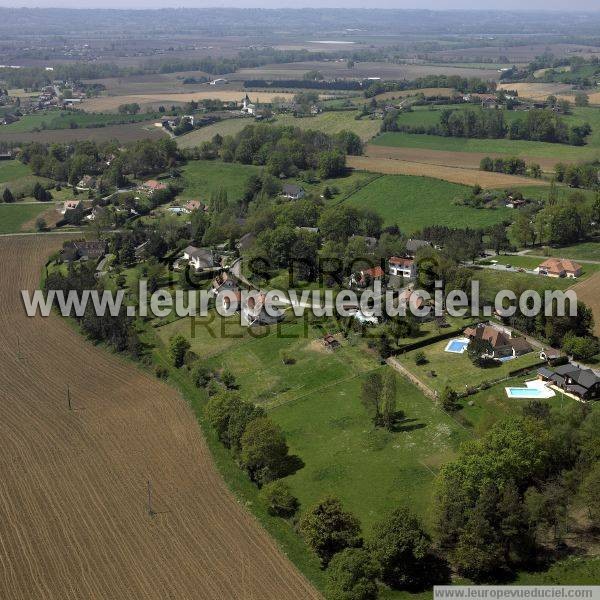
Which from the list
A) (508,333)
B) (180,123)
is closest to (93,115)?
(180,123)

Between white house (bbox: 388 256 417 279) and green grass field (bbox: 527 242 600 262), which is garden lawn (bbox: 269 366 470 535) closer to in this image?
white house (bbox: 388 256 417 279)

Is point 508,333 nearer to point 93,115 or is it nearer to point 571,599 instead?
point 571,599

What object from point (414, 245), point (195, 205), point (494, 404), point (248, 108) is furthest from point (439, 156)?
point (494, 404)

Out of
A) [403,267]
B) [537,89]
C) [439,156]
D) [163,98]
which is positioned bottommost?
[403,267]

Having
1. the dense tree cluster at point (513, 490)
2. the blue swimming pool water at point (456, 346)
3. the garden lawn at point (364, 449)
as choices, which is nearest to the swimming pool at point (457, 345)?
the blue swimming pool water at point (456, 346)

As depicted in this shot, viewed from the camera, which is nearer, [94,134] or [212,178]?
[212,178]

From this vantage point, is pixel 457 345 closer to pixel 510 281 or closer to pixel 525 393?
pixel 525 393

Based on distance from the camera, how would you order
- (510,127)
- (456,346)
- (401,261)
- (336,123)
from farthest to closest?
(336,123) < (510,127) < (401,261) < (456,346)
